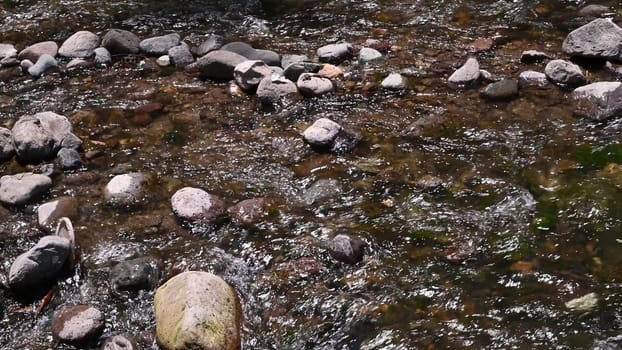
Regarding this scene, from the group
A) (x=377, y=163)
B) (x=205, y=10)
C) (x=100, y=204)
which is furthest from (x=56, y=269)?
(x=205, y=10)

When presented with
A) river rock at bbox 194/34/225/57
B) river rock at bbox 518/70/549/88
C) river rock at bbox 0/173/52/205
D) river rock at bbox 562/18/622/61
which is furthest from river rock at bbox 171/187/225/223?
river rock at bbox 562/18/622/61

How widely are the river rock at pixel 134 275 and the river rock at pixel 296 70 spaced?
234 centimetres

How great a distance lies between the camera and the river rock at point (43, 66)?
5.93m

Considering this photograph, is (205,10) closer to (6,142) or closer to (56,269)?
(6,142)

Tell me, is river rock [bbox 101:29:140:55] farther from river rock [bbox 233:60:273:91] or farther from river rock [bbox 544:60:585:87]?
river rock [bbox 544:60:585:87]

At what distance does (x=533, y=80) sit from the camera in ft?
16.7

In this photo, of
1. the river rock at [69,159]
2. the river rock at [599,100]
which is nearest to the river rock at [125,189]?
the river rock at [69,159]

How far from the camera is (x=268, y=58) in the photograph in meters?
5.69

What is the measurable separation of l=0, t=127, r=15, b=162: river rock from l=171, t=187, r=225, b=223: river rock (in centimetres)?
150

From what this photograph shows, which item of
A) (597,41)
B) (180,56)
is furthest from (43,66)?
(597,41)

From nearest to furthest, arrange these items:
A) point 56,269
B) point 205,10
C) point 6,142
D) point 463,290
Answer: point 463,290 < point 56,269 < point 6,142 < point 205,10

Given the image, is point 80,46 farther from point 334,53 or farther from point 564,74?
point 564,74

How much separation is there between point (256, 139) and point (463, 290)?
210 cm

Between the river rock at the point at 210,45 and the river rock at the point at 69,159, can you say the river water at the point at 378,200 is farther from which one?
the river rock at the point at 210,45
